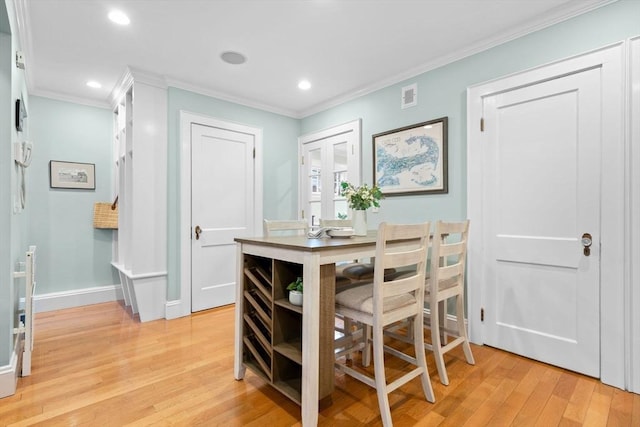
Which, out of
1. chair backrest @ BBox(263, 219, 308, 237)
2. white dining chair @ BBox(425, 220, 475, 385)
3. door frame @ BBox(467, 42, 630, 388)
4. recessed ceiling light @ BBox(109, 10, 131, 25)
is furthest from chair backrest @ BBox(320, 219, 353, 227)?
recessed ceiling light @ BBox(109, 10, 131, 25)

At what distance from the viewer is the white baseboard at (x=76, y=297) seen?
3.53m

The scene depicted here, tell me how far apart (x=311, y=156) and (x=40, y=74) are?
3.05m

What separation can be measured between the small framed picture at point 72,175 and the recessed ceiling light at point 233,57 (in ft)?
7.70

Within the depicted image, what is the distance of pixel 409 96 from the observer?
3.12 metres

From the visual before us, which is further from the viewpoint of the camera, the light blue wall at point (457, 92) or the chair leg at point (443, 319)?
the chair leg at point (443, 319)

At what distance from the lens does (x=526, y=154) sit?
7.73 feet

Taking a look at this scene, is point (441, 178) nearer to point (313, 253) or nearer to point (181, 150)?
point (313, 253)

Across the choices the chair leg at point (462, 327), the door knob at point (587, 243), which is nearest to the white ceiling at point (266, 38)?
the door knob at point (587, 243)

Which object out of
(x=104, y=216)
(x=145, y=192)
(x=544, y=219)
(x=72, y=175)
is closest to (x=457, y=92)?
(x=544, y=219)

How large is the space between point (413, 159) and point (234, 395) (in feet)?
8.18

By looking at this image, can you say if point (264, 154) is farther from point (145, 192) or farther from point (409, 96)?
point (409, 96)

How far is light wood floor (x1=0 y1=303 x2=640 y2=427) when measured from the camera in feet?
5.41

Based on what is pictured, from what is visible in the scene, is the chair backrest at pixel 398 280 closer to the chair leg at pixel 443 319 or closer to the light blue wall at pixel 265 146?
the chair leg at pixel 443 319

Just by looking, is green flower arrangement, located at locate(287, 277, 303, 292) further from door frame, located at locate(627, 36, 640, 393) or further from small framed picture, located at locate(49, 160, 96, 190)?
small framed picture, located at locate(49, 160, 96, 190)
